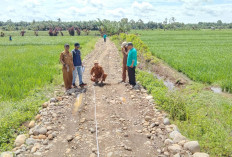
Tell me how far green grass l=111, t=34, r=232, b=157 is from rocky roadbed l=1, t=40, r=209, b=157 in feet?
0.95

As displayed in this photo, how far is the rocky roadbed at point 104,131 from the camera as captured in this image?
3965 mm

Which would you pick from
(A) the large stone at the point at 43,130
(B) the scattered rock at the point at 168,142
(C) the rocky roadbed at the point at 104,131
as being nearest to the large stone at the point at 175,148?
(C) the rocky roadbed at the point at 104,131

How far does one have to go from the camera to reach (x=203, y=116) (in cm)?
520

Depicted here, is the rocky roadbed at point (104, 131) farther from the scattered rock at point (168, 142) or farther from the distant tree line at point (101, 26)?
the distant tree line at point (101, 26)

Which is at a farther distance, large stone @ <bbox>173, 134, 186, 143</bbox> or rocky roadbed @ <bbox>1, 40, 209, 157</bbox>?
large stone @ <bbox>173, 134, 186, 143</bbox>

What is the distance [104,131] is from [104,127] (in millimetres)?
191

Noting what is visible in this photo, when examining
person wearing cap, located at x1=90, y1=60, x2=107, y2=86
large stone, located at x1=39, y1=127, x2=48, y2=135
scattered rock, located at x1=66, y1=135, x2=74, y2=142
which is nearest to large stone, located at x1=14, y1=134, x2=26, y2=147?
large stone, located at x1=39, y1=127, x2=48, y2=135

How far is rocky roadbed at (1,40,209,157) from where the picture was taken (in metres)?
3.96

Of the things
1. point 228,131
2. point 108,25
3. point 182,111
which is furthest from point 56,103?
point 108,25

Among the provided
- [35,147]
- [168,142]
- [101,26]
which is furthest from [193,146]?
[101,26]

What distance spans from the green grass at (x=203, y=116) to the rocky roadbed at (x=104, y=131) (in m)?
0.29

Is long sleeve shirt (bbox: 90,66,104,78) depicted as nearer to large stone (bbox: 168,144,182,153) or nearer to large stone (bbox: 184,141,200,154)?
large stone (bbox: 168,144,182,153)

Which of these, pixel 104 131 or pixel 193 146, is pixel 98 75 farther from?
pixel 193 146

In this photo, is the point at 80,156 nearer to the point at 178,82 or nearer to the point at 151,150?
the point at 151,150
